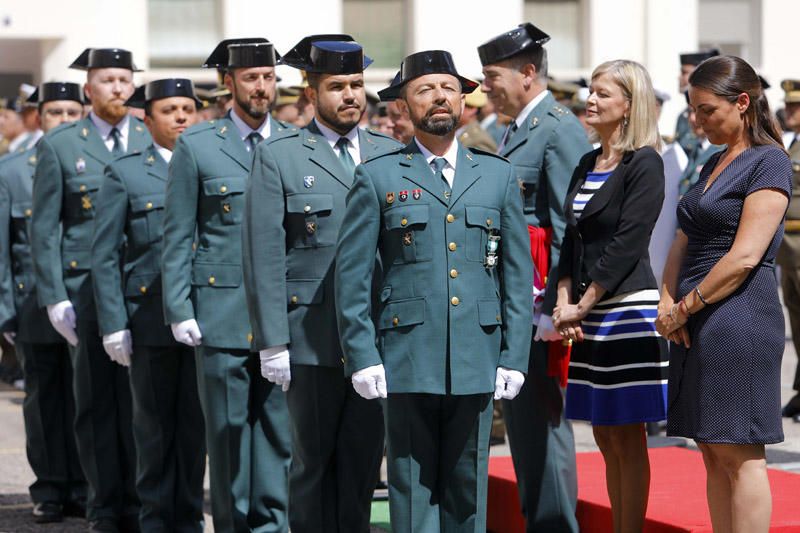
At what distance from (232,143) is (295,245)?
0.79 m

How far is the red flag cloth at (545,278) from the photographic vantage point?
6285 millimetres

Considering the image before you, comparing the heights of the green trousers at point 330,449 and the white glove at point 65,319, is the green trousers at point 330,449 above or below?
below

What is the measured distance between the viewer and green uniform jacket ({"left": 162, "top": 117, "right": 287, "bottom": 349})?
6.39 metres

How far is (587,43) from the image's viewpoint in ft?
76.9

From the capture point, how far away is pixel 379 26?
74.2 feet

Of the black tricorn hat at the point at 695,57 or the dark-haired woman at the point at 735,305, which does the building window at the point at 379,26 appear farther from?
the dark-haired woman at the point at 735,305

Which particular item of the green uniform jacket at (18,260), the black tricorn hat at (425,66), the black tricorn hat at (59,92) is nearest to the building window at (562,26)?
the black tricorn hat at (59,92)

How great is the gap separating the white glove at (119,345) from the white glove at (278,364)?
45.7 inches

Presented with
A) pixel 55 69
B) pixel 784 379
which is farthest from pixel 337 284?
pixel 55 69

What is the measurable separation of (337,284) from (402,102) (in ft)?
2.20

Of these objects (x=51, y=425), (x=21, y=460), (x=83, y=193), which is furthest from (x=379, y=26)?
(x=83, y=193)

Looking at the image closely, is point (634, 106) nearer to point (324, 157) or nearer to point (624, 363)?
point (624, 363)

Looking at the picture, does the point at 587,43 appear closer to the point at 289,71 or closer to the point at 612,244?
the point at 289,71

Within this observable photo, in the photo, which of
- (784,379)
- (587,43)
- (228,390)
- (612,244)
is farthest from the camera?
(587,43)
